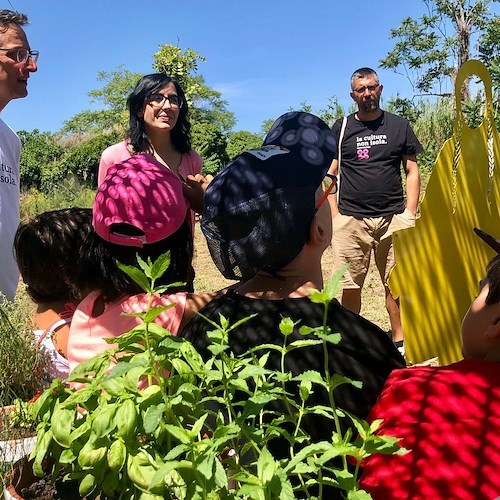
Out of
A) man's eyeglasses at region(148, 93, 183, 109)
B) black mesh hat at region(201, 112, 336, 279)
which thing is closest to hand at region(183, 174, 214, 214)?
black mesh hat at region(201, 112, 336, 279)

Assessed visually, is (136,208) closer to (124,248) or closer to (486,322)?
(124,248)

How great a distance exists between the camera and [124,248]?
5.62 ft

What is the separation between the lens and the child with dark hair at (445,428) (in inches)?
38.2

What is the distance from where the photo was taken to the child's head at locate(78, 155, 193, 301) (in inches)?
64.1

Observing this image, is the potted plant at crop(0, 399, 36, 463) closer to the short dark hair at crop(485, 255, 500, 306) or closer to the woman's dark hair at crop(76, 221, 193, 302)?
the woman's dark hair at crop(76, 221, 193, 302)

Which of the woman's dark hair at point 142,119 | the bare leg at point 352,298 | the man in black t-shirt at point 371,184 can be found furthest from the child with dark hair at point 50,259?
the bare leg at point 352,298

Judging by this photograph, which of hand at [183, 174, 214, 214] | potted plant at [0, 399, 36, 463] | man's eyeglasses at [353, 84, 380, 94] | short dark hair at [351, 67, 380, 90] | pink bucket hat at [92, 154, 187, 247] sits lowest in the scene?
potted plant at [0, 399, 36, 463]

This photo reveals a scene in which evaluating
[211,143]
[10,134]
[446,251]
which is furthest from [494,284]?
[211,143]

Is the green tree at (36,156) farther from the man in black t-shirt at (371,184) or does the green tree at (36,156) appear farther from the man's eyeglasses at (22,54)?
the man's eyeglasses at (22,54)

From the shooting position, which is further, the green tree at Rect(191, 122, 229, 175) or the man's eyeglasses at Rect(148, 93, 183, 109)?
the green tree at Rect(191, 122, 229, 175)

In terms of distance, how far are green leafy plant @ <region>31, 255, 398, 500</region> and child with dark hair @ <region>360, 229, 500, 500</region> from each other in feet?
0.77

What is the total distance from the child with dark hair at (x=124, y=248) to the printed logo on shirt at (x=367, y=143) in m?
3.17

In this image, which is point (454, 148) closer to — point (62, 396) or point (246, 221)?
point (246, 221)

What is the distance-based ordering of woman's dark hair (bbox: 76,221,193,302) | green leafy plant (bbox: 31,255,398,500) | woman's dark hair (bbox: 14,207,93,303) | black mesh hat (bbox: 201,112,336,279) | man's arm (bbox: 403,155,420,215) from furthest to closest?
1. man's arm (bbox: 403,155,420,215)
2. woman's dark hair (bbox: 14,207,93,303)
3. woman's dark hair (bbox: 76,221,193,302)
4. black mesh hat (bbox: 201,112,336,279)
5. green leafy plant (bbox: 31,255,398,500)
